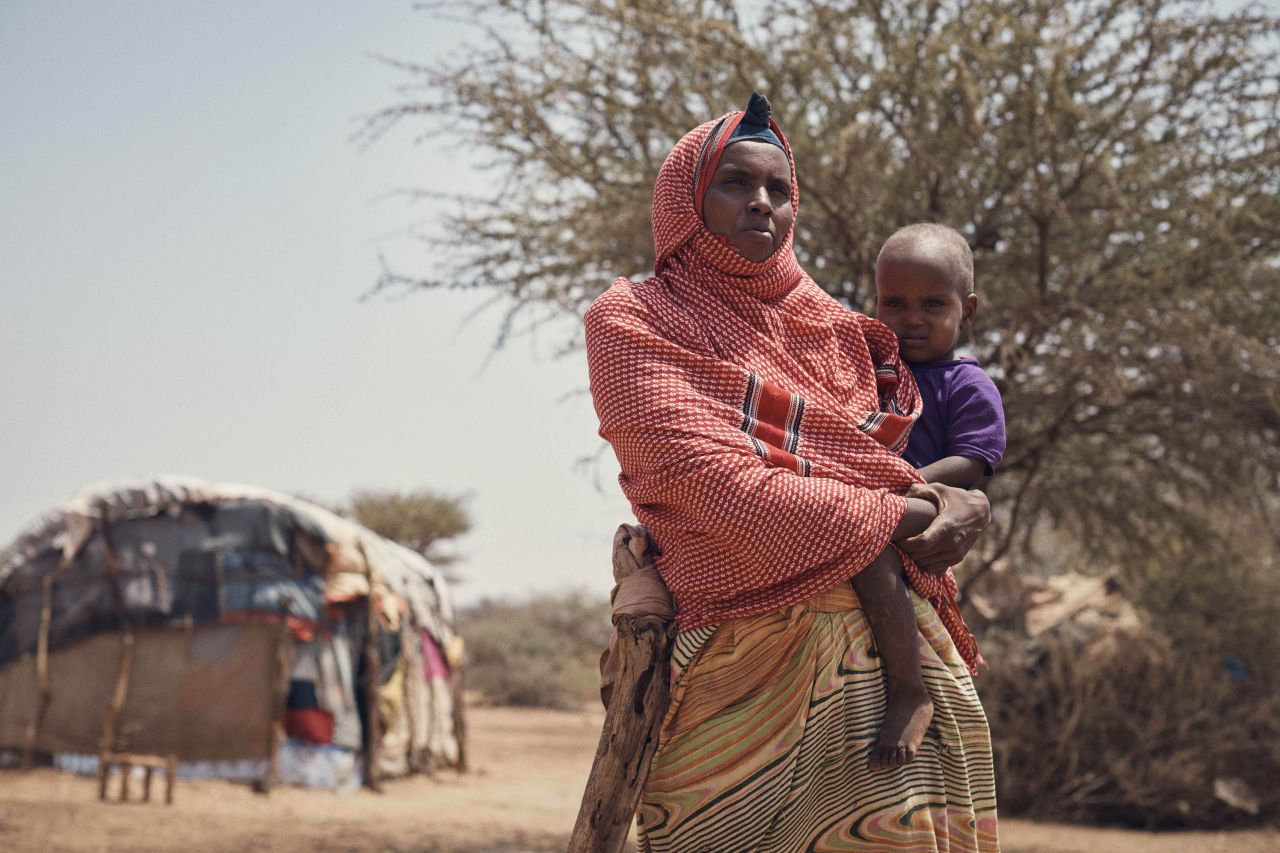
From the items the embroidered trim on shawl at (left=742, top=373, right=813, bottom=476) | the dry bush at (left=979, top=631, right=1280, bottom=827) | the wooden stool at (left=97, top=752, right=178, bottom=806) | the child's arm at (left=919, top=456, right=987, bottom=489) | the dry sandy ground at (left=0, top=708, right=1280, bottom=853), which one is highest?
the embroidered trim on shawl at (left=742, top=373, right=813, bottom=476)

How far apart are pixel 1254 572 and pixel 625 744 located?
1121cm

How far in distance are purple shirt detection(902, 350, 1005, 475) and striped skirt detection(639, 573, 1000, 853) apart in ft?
1.34

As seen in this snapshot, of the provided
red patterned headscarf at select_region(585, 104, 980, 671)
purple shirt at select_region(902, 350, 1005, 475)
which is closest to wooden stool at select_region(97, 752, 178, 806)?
red patterned headscarf at select_region(585, 104, 980, 671)

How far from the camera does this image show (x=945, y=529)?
2.38 m

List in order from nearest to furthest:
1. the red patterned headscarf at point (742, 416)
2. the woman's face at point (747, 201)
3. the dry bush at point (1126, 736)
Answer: the red patterned headscarf at point (742, 416), the woman's face at point (747, 201), the dry bush at point (1126, 736)

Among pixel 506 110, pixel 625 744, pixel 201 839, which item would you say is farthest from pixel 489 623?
pixel 625 744

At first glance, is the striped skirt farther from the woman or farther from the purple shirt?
the purple shirt

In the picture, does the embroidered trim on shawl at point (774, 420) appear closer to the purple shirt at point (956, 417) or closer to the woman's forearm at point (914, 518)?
the woman's forearm at point (914, 518)

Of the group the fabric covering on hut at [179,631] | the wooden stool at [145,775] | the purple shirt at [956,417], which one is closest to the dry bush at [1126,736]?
the fabric covering on hut at [179,631]

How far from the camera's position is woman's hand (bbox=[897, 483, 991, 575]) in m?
2.37

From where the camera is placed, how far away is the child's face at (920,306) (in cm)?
264

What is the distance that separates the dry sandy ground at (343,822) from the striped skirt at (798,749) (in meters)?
7.50

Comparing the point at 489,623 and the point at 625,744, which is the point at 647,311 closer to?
the point at 625,744

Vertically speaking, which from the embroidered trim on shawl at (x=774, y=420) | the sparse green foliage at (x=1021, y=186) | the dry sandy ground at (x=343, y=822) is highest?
the sparse green foliage at (x=1021, y=186)
